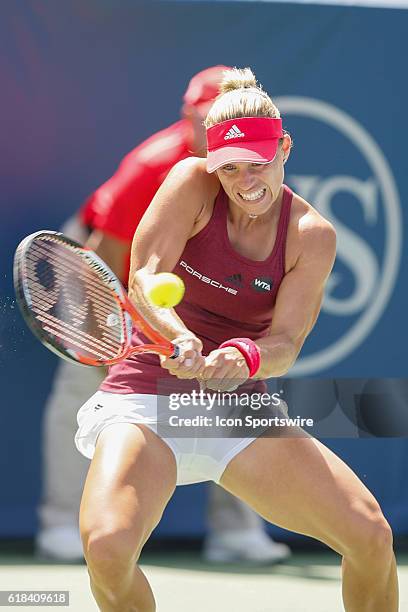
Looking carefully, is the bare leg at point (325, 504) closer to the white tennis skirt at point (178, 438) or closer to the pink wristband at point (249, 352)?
the white tennis skirt at point (178, 438)

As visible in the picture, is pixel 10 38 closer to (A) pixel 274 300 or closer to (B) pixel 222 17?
(B) pixel 222 17

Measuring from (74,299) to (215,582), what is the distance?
1.47 metres

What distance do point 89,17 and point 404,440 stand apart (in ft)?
6.34

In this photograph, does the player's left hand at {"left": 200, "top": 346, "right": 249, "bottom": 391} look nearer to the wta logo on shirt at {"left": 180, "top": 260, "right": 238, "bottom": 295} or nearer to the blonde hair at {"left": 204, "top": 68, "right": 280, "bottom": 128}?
the wta logo on shirt at {"left": 180, "top": 260, "right": 238, "bottom": 295}

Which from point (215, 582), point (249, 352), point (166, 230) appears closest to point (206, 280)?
point (166, 230)

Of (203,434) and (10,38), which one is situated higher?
(10,38)

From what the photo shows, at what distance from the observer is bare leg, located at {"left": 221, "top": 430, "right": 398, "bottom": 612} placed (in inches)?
112

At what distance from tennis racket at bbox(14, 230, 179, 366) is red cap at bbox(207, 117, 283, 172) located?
377 mm

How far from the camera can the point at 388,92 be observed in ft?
15.1

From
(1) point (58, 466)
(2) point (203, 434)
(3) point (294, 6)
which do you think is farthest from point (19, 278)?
(3) point (294, 6)

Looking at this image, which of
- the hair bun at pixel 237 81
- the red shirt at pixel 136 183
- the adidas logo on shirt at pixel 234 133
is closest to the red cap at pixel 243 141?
the adidas logo on shirt at pixel 234 133

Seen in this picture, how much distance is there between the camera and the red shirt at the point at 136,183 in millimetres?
4133

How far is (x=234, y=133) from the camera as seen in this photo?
114 inches

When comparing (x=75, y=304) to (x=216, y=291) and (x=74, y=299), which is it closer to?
(x=74, y=299)
